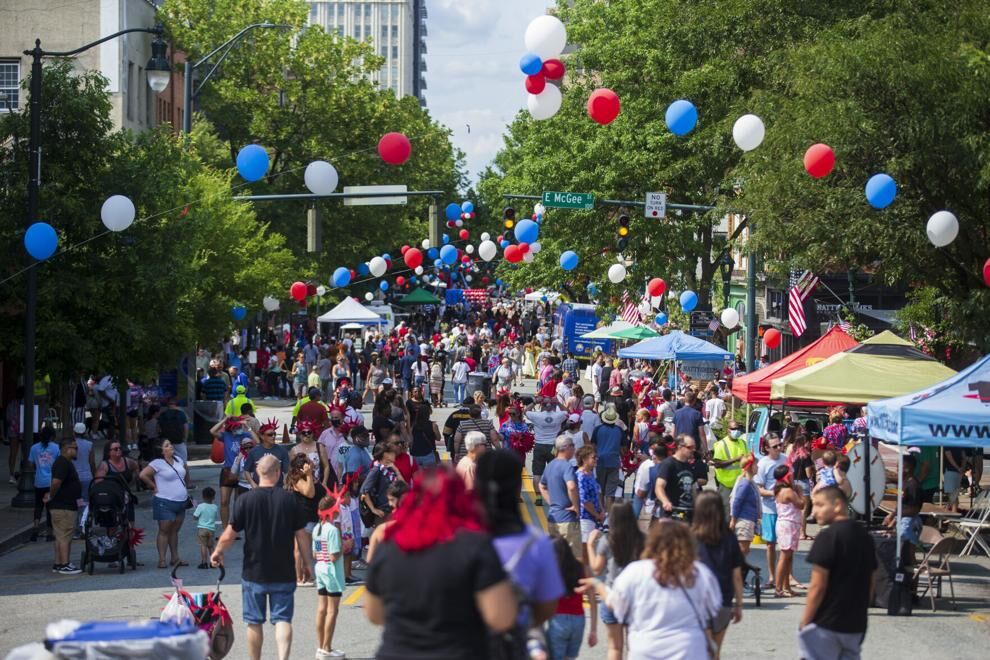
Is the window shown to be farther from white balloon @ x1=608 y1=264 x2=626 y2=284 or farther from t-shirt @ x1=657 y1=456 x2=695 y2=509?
t-shirt @ x1=657 y1=456 x2=695 y2=509

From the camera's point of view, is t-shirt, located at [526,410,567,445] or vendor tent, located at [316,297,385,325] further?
vendor tent, located at [316,297,385,325]

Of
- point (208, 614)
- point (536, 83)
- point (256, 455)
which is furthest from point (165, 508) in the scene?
point (536, 83)

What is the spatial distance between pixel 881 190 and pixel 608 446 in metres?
4.98

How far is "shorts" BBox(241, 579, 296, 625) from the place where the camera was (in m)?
11.0

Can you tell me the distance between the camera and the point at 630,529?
399 inches

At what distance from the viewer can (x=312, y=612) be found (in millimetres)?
14641

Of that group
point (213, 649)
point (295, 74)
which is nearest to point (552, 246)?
point (295, 74)

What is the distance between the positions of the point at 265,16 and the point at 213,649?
47.8 meters

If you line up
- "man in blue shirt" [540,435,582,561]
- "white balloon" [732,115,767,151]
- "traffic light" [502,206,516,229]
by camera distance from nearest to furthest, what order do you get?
"man in blue shirt" [540,435,582,561] → "white balloon" [732,115,767,151] → "traffic light" [502,206,516,229]

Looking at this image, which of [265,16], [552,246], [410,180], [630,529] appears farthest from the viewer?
[410,180]

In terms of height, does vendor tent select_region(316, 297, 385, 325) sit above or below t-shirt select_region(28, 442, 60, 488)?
above

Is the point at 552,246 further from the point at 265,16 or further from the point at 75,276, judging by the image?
the point at 75,276

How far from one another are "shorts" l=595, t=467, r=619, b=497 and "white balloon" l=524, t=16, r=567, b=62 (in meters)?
5.63

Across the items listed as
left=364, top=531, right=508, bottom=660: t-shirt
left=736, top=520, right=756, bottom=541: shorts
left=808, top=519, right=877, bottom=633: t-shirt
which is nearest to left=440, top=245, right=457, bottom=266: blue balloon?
left=736, top=520, right=756, bottom=541: shorts
